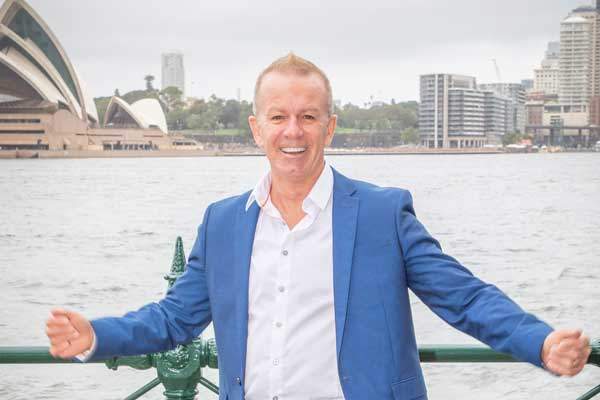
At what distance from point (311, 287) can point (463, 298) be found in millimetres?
244

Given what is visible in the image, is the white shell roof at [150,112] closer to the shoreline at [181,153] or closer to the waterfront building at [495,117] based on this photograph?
the shoreline at [181,153]

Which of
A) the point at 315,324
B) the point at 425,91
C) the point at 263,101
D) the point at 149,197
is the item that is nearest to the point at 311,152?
the point at 263,101

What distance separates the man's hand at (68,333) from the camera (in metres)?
1.47

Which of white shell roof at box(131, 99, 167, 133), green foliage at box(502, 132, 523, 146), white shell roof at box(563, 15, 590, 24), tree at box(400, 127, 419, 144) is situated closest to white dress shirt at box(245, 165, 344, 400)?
white shell roof at box(131, 99, 167, 133)

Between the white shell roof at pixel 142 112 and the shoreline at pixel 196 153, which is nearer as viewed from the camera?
the white shell roof at pixel 142 112

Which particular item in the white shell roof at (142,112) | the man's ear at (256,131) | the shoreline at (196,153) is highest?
the white shell roof at (142,112)

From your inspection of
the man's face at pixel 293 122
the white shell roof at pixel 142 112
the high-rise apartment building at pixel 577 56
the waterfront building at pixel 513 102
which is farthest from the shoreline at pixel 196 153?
the man's face at pixel 293 122

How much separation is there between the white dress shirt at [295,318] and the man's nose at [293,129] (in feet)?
0.35

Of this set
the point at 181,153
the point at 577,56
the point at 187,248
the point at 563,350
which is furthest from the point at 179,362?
the point at 577,56

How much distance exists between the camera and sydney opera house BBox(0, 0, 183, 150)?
4893 cm

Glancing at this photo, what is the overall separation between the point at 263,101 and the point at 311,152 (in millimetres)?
118

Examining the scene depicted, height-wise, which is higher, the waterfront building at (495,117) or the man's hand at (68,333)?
the waterfront building at (495,117)

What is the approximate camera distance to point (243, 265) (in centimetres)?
153

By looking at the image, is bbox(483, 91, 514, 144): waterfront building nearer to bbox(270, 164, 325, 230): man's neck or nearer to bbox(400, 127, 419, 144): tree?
bbox(400, 127, 419, 144): tree
